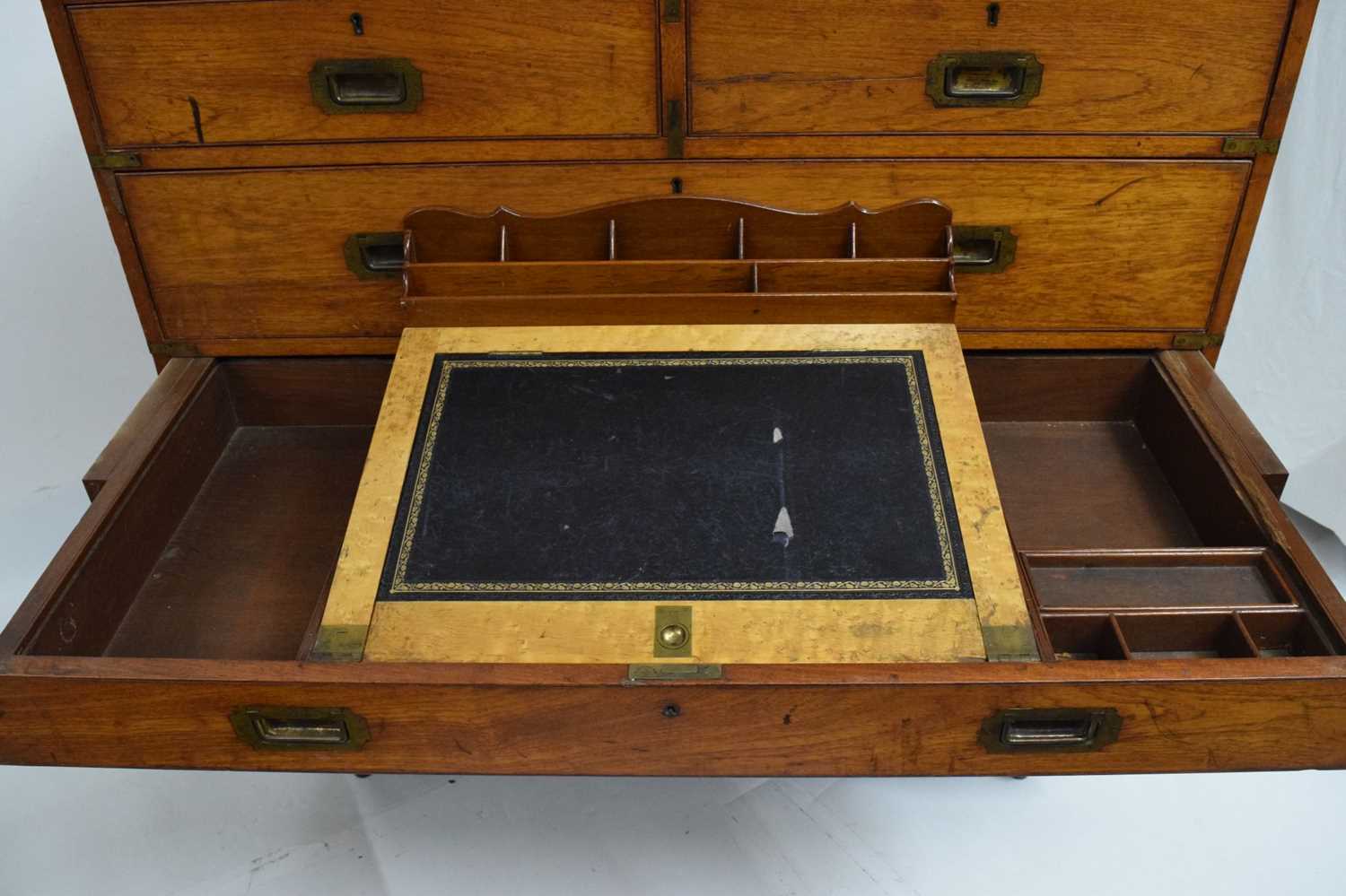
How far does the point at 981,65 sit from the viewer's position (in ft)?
5.30

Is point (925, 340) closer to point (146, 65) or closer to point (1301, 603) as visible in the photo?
point (1301, 603)

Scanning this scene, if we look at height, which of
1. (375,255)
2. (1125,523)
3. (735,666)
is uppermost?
(375,255)

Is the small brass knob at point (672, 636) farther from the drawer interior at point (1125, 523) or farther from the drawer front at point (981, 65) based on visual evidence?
the drawer front at point (981, 65)

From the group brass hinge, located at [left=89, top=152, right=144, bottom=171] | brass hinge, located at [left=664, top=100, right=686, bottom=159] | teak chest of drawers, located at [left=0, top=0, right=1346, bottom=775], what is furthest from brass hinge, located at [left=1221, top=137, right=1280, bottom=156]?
brass hinge, located at [left=89, top=152, right=144, bottom=171]

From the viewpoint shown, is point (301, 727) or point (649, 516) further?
point (649, 516)

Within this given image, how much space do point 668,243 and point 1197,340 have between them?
31.7 inches

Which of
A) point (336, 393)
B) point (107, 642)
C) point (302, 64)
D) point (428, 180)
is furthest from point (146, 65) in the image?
point (107, 642)

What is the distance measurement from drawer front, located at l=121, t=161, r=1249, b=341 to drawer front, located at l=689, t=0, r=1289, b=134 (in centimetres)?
6

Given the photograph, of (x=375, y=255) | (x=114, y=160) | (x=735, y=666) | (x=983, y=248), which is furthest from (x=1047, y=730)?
(x=114, y=160)

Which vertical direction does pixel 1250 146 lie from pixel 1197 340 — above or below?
above

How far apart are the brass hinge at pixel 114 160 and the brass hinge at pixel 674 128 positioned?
726 millimetres

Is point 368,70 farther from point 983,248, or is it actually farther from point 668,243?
point 983,248

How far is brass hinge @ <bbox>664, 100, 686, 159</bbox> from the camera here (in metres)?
1.65

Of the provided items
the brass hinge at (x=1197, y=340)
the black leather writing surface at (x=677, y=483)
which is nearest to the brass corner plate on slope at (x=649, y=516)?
the black leather writing surface at (x=677, y=483)
